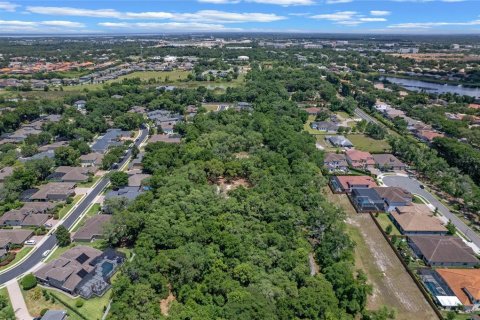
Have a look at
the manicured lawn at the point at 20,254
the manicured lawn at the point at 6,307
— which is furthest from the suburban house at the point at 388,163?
the manicured lawn at the point at 6,307

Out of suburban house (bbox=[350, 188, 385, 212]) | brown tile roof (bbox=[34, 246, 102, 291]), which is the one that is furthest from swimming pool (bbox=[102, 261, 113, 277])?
suburban house (bbox=[350, 188, 385, 212])

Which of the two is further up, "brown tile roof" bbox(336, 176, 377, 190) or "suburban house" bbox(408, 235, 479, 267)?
"suburban house" bbox(408, 235, 479, 267)

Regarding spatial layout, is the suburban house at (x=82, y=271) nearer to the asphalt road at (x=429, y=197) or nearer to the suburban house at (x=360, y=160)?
the asphalt road at (x=429, y=197)

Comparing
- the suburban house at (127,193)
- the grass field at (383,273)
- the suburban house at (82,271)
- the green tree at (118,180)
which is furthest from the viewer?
the green tree at (118,180)

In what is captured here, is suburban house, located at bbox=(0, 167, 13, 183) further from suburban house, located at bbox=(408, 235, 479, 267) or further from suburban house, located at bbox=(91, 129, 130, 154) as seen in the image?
suburban house, located at bbox=(408, 235, 479, 267)

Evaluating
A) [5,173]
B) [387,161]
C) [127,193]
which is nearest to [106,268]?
[127,193]

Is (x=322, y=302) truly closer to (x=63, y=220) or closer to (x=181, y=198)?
(x=181, y=198)
